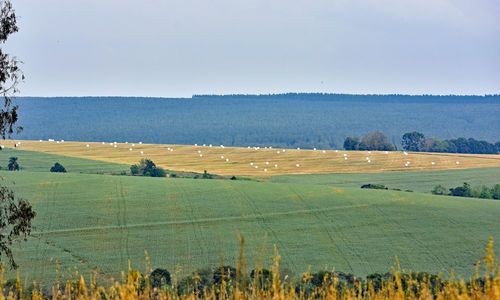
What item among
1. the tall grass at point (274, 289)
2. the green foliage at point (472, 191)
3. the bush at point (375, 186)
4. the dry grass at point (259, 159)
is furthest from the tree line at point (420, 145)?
the tall grass at point (274, 289)

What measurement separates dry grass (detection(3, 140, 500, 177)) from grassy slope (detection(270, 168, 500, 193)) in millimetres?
3153

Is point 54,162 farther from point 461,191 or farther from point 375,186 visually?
point 461,191

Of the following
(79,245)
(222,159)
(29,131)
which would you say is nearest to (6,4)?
(79,245)

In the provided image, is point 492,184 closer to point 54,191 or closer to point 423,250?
point 423,250

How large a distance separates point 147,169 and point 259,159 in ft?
55.9

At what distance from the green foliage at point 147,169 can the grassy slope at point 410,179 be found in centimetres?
1106

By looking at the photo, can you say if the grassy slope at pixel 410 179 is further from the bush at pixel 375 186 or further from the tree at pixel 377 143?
the tree at pixel 377 143

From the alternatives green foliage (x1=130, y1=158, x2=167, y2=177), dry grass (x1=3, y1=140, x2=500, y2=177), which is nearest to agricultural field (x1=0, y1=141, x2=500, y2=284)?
green foliage (x1=130, y1=158, x2=167, y2=177)

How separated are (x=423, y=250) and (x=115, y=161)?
46026 millimetres

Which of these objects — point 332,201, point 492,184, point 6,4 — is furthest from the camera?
point 492,184

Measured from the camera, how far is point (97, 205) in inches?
1783

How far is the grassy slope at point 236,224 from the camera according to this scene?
3400 centimetres

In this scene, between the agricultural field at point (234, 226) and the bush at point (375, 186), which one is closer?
the agricultural field at point (234, 226)

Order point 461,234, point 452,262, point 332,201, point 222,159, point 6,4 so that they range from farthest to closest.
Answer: point 222,159 → point 332,201 → point 461,234 → point 452,262 → point 6,4
